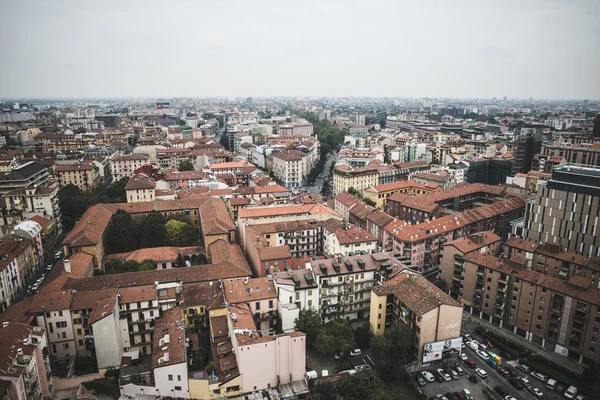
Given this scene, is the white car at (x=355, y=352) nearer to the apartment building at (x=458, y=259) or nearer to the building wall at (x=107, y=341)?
the apartment building at (x=458, y=259)

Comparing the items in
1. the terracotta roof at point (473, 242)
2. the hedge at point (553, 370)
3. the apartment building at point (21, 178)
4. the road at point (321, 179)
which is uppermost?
the apartment building at point (21, 178)

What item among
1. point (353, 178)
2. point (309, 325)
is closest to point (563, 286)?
point (309, 325)

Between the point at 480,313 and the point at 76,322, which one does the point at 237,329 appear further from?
the point at 480,313

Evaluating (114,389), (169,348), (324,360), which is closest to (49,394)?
(114,389)

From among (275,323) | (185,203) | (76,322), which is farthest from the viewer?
(185,203)

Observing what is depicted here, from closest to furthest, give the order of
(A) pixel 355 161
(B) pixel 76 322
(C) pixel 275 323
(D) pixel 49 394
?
(D) pixel 49 394
(B) pixel 76 322
(C) pixel 275 323
(A) pixel 355 161

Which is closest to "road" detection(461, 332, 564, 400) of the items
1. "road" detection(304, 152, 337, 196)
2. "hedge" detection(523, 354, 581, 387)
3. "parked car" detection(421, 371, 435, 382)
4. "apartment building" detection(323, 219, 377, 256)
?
"hedge" detection(523, 354, 581, 387)

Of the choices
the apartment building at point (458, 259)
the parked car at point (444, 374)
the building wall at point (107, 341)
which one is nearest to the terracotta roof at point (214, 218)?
the building wall at point (107, 341)

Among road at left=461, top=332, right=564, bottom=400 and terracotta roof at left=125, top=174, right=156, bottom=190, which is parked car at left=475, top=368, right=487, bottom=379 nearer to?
road at left=461, top=332, right=564, bottom=400
